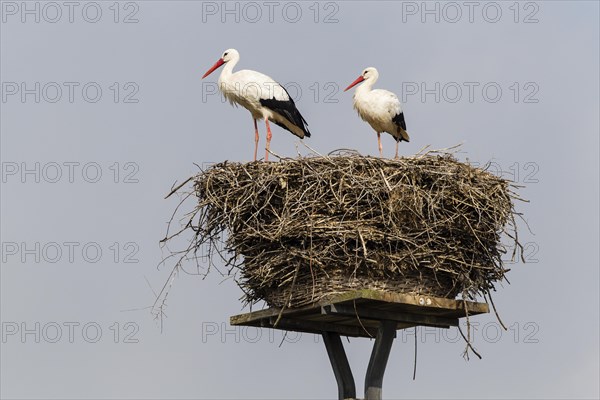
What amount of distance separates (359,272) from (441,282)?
0.70m

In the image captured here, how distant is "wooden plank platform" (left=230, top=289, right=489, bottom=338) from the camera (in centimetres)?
896

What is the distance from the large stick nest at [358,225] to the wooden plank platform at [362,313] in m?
0.14

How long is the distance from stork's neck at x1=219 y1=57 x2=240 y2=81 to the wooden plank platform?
13.3ft

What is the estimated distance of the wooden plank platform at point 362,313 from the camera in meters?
8.96

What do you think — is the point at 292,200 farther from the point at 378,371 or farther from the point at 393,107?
the point at 393,107

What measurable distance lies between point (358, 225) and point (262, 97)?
3.91 m

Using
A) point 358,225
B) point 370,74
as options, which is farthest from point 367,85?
point 358,225

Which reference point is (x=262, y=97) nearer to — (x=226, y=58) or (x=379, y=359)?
(x=226, y=58)

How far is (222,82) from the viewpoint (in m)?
13.0

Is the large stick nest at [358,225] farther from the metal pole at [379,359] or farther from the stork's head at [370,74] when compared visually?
the stork's head at [370,74]

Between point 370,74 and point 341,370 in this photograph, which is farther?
point 370,74

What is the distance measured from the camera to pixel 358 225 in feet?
30.4

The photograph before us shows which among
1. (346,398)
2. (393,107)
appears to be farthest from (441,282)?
(393,107)

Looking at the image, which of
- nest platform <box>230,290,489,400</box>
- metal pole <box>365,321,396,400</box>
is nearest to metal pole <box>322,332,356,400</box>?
nest platform <box>230,290,489,400</box>
